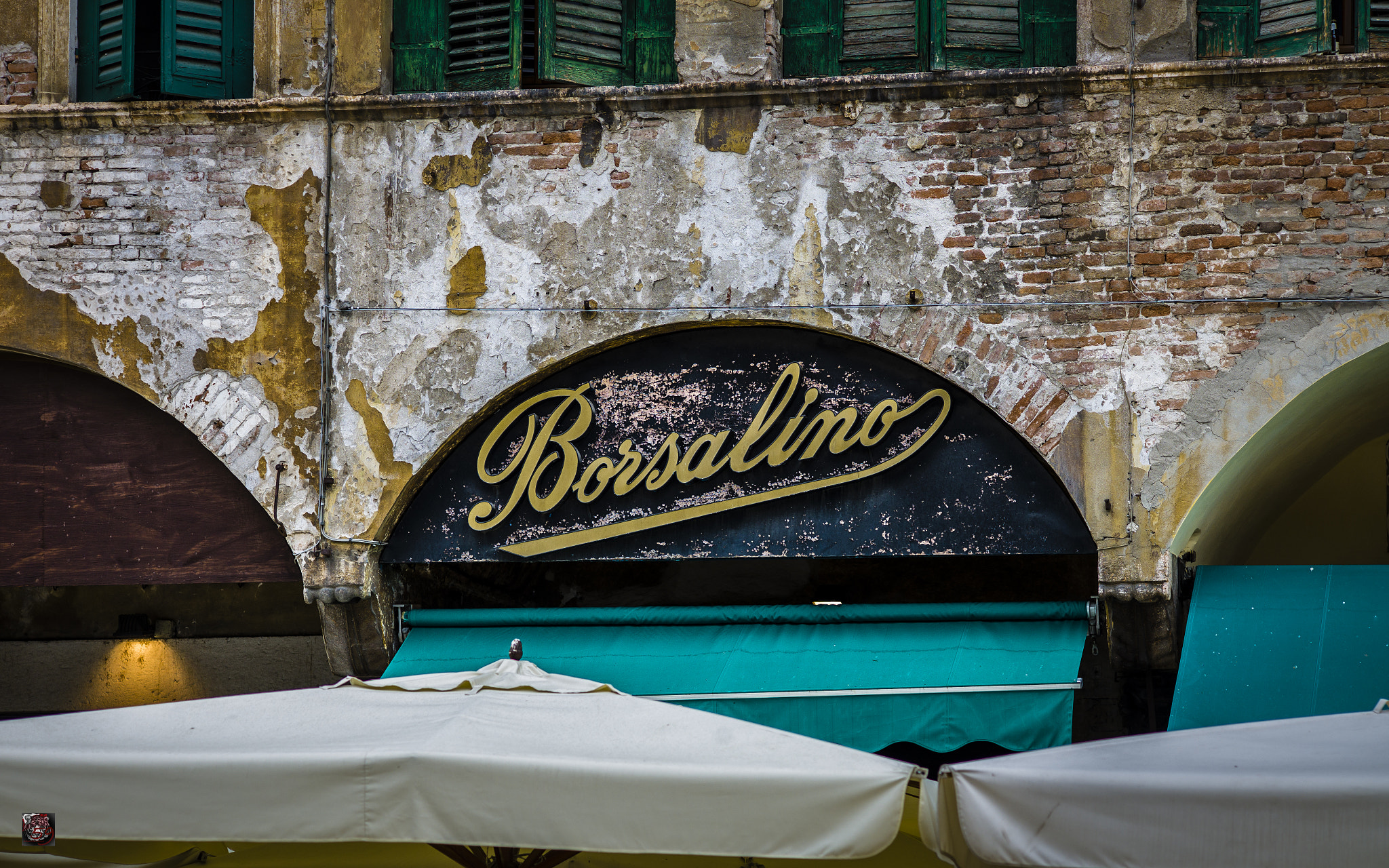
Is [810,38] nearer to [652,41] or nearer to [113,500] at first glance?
[652,41]

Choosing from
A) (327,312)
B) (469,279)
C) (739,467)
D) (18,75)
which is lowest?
(739,467)

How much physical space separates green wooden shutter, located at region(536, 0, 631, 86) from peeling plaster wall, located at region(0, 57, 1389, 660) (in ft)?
0.99

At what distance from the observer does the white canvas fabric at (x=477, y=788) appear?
4.28 meters

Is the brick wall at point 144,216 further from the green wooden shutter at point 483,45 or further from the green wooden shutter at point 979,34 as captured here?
the green wooden shutter at point 979,34

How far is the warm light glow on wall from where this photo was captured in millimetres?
9773

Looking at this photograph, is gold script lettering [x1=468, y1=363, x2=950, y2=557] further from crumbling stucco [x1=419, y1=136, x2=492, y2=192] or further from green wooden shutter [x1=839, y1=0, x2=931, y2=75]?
green wooden shutter [x1=839, y1=0, x2=931, y2=75]

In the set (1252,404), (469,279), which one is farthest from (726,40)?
(1252,404)

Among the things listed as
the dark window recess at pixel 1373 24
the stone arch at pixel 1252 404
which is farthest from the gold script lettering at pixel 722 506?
the dark window recess at pixel 1373 24

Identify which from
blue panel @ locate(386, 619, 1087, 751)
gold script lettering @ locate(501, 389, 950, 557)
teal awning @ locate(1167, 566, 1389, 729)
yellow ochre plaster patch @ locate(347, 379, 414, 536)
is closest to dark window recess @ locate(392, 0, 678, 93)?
yellow ochre plaster patch @ locate(347, 379, 414, 536)

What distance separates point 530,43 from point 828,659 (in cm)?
379

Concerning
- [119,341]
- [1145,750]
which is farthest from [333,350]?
[1145,750]

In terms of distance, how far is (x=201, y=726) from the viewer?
193 inches

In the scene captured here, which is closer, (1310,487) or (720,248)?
(720,248)

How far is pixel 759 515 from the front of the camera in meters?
7.06
